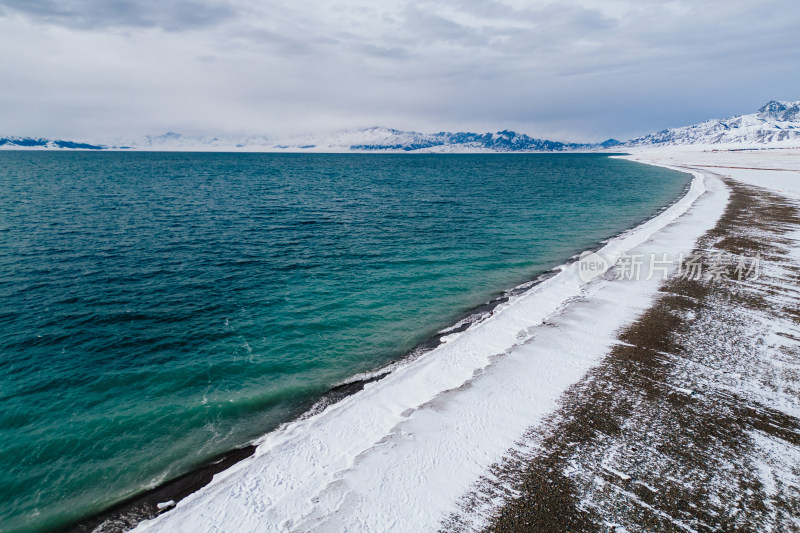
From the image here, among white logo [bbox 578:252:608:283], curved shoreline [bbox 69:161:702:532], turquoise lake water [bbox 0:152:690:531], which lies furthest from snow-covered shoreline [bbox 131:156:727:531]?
white logo [bbox 578:252:608:283]

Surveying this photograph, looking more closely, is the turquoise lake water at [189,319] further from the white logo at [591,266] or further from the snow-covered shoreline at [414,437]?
the white logo at [591,266]

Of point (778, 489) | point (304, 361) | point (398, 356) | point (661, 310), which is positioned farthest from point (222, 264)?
point (778, 489)

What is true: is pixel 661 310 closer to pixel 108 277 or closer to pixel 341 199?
pixel 108 277

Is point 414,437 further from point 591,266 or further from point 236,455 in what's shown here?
point 591,266

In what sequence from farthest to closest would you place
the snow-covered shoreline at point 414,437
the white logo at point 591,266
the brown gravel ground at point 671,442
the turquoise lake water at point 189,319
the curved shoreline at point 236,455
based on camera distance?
the white logo at point 591,266 < the turquoise lake water at point 189,319 < the curved shoreline at point 236,455 < the snow-covered shoreline at point 414,437 < the brown gravel ground at point 671,442

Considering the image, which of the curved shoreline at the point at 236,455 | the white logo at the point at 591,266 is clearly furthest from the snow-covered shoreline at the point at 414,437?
the white logo at the point at 591,266

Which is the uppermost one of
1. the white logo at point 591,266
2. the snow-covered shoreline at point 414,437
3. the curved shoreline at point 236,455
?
the white logo at point 591,266
